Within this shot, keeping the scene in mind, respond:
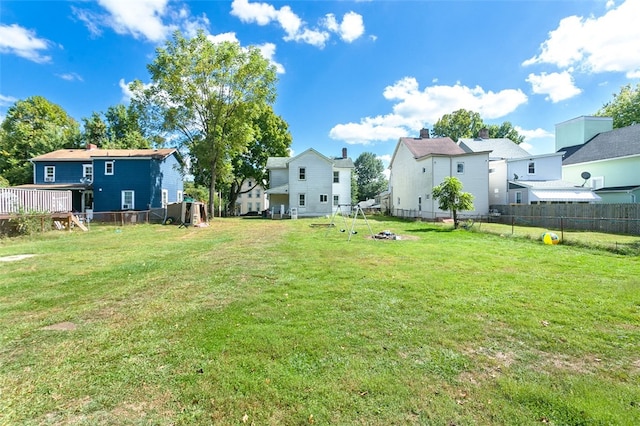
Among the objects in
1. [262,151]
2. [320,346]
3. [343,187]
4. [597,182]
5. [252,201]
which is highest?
[262,151]

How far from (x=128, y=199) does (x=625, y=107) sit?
5825cm

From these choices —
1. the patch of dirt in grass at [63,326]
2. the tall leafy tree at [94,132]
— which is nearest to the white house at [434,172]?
the patch of dirt in grass at [63,326]

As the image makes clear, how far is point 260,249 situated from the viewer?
1058 cm

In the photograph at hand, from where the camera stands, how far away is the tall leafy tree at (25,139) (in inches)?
1261

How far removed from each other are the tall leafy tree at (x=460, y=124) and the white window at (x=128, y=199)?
46858 millimetres

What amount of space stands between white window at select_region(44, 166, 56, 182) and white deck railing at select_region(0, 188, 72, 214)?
13.2 meters

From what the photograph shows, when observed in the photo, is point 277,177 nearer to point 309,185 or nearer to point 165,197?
point 309,185

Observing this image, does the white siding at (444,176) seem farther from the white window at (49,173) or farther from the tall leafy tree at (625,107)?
the white window at (49,173)

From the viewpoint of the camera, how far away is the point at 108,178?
24750mm

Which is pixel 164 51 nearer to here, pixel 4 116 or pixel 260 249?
pixel 260 249

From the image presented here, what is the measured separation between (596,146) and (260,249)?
36.0m

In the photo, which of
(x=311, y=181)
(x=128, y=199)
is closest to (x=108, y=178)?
(x=128, y=199)

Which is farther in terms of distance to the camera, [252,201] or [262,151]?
[252,201]

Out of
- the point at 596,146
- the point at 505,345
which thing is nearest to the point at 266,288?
the point at 505,345
